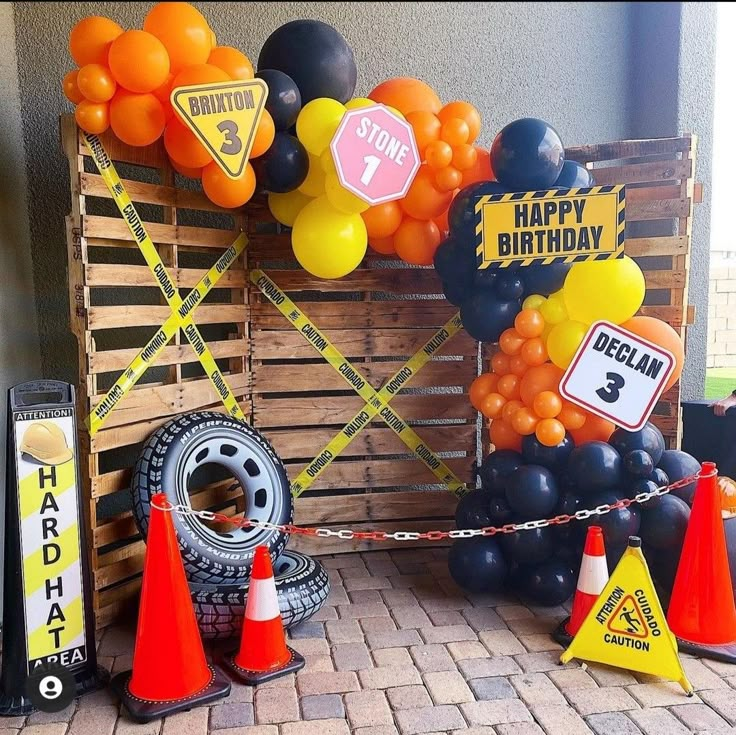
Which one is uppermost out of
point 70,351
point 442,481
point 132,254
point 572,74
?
point 572,74

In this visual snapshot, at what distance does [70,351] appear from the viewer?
4055 millimetres

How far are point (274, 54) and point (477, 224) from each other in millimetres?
1456

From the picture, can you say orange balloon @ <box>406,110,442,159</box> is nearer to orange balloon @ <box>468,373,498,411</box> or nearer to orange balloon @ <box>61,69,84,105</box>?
orange balloon @ <box>468,373,498,411</box>

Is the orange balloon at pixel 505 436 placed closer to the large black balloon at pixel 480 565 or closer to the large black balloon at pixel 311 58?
the large black balloon at pixel 480 565

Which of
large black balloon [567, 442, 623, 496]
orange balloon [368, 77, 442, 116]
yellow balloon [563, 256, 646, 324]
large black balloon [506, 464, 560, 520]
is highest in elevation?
orange balloon [368, 77, 442, 116]

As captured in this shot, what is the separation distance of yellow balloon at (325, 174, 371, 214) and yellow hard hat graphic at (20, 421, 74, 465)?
1.77m

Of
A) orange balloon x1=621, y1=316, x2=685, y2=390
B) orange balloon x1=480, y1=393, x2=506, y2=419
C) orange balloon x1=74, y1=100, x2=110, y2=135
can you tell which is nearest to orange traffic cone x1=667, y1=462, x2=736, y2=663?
orange balloon x1=621, y1=316, x2=685, y2=390

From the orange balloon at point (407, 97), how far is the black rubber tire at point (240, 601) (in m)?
2.64

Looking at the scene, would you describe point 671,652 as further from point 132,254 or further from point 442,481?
point 132,254

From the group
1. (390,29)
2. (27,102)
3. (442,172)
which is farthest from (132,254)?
(390,29)

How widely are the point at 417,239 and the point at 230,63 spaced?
136 centimetres

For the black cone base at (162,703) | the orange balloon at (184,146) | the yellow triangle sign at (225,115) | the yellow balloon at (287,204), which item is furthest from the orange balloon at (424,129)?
the black cone base at (162,703)

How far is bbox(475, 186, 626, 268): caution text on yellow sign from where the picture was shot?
3.40 m

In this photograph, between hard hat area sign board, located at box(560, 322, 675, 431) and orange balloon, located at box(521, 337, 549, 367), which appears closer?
hard hat area sign board, located at box(560, 322, 675, 431)
